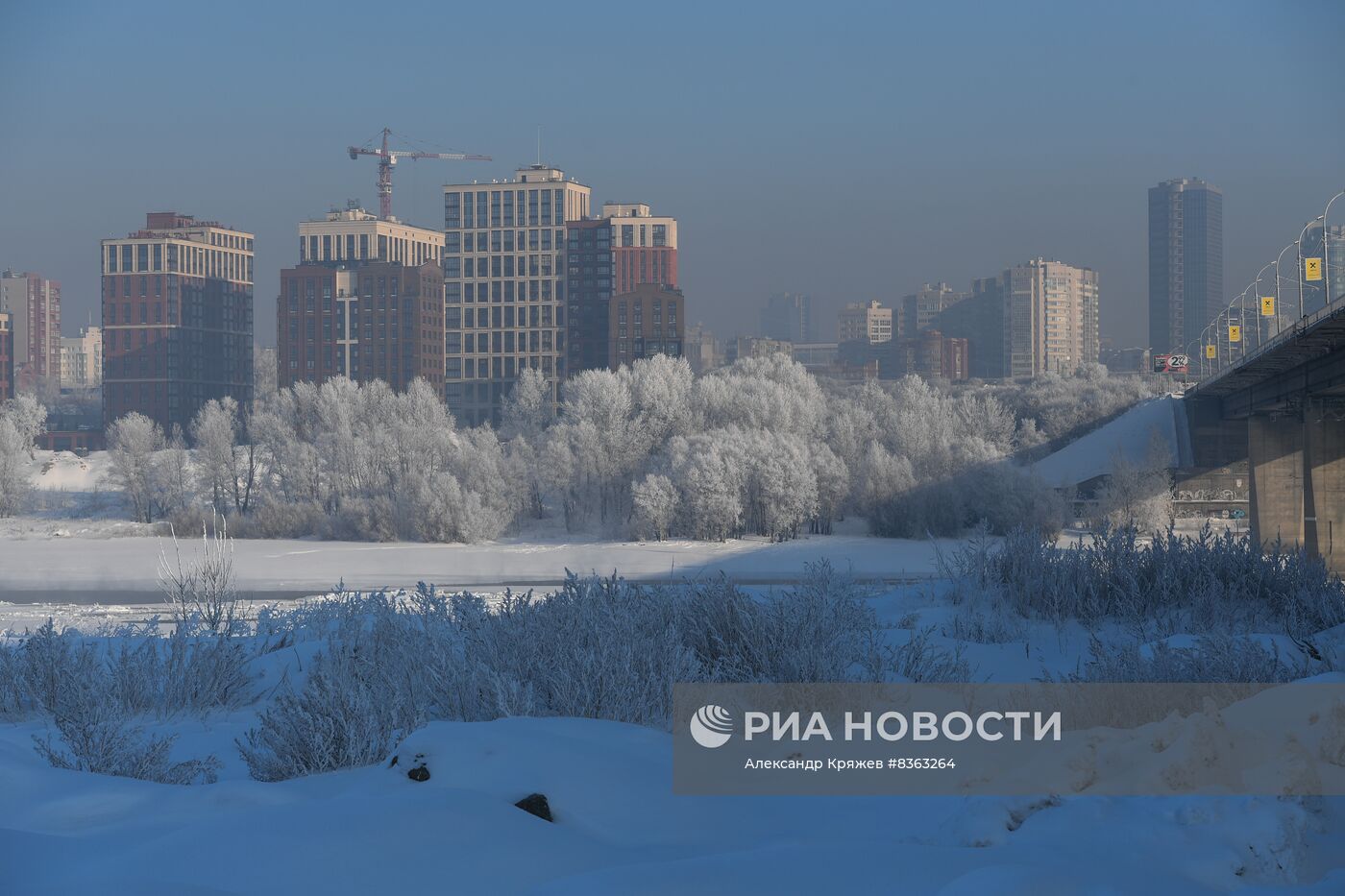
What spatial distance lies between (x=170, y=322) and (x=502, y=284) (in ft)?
108

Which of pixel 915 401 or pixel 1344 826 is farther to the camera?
pixel 915 401

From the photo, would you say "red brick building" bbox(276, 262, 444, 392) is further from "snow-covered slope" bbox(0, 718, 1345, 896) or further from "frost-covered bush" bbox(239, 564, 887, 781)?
"snow-covered slope" bbox(0, 718, 1345, 896)

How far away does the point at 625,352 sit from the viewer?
10844 centimetres

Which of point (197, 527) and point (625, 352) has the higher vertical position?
point (625, 352)

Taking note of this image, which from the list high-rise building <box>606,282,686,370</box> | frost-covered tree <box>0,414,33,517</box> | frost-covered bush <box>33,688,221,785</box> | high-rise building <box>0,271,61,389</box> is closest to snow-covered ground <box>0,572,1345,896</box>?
frost-covered bush <box>33,688,221,785</box>

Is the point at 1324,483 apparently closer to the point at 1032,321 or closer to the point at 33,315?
the point at 1032,321

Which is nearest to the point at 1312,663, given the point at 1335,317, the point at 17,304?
the point at 1335,317

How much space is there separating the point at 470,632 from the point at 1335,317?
24.9 m

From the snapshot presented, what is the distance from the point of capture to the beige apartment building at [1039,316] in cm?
16500

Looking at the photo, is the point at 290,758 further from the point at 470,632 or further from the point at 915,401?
the point at 915,401

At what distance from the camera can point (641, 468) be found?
5600cm

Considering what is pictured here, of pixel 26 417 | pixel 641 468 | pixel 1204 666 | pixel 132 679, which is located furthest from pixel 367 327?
pixel 1204 666

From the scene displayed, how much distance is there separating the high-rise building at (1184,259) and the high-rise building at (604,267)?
65.3 metres

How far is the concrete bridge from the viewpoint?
104ft
